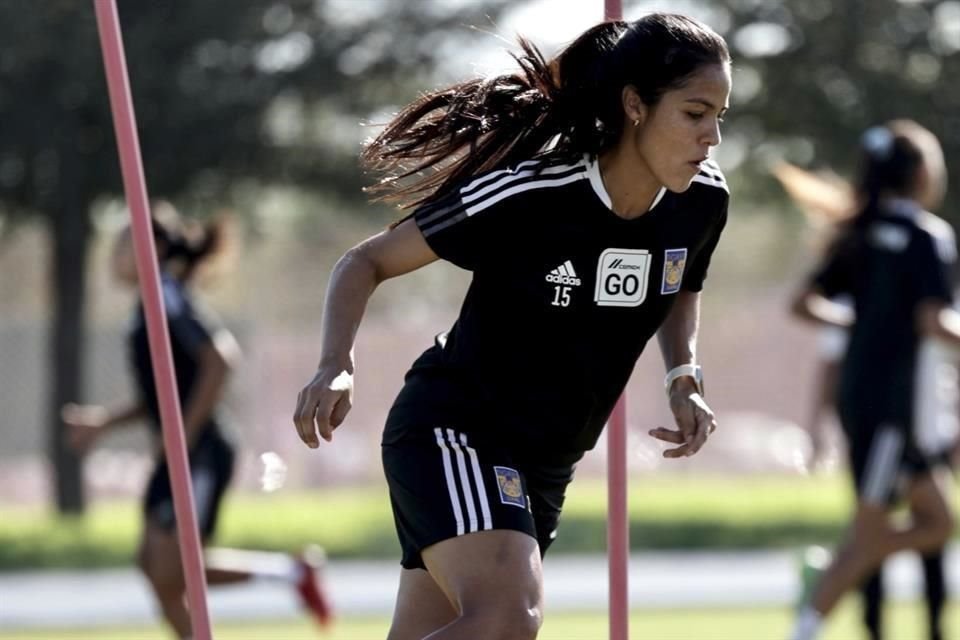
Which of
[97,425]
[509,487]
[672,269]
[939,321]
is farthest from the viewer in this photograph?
[97,425]

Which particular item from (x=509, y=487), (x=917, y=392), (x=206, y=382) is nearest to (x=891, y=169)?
(x=917, y=392)

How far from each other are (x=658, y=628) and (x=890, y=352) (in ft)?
8.46

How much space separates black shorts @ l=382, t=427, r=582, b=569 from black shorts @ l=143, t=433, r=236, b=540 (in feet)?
13.2

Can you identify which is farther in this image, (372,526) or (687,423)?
(372,526)

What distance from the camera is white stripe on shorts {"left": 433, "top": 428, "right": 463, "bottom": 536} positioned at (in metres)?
4.07

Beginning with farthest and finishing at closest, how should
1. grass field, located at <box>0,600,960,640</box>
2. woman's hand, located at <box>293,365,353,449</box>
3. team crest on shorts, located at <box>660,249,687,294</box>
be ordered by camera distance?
grass field, located at <box>0,600,960,640</box> < team crest on shorts, located at <box>660,249,687,294</box> < woman's hand, located at <box>293,365,353,449</box>

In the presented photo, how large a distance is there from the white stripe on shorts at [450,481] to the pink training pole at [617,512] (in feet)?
1.80

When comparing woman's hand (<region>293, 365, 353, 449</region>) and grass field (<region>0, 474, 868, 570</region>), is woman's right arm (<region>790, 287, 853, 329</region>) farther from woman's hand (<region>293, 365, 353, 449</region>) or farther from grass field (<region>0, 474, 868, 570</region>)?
grass field (<region>0, 474, 868, 570</region>)

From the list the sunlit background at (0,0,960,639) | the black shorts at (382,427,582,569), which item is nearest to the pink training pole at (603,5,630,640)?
the black shorts at (382,427,582,569)

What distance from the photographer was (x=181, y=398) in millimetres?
8219

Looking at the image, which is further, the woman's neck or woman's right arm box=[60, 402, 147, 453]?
woman's right arm box=[60, 402, 147, 453]

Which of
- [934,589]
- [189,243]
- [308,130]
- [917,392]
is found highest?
[308,130]

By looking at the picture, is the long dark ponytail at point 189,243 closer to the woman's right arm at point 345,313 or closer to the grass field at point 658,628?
the grass field at point 658,628

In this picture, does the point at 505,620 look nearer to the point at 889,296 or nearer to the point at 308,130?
the point at 889,296
